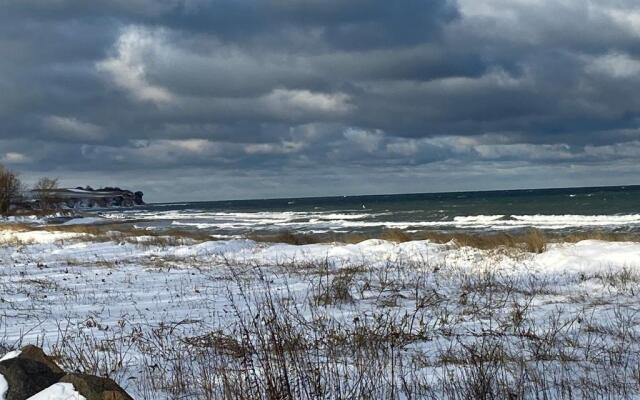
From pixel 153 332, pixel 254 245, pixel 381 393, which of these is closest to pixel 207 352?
pixel 153 332

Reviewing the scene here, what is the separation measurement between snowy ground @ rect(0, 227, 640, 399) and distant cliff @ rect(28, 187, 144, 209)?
71015 mm

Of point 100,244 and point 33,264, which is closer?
point 33,264

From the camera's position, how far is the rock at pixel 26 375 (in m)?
3.47

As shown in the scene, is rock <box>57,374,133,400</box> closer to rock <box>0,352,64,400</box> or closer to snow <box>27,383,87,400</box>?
snow <box>27,383,87,400</box>

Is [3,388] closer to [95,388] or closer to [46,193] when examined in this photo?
[95,388]

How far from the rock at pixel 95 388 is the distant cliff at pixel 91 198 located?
8391cm

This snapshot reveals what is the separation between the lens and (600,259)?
1377cm

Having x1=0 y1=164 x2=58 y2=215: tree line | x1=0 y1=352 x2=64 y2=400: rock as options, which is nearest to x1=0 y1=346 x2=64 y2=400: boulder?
x1=0 y1=352 x2=64 y2=400: rock

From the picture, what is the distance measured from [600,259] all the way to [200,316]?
9873mm

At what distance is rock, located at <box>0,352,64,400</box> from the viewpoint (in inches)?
137

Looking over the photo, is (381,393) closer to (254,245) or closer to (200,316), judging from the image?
(200,316)

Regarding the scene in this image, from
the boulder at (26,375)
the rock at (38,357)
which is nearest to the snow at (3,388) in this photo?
the boulder at (26,375)

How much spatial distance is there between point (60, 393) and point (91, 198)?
13478 centimetres

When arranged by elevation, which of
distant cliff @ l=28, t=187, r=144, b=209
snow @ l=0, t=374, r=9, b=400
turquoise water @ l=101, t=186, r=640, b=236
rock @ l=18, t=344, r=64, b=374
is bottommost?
turquoise water @ l=101, t=186, r=640, b=236
